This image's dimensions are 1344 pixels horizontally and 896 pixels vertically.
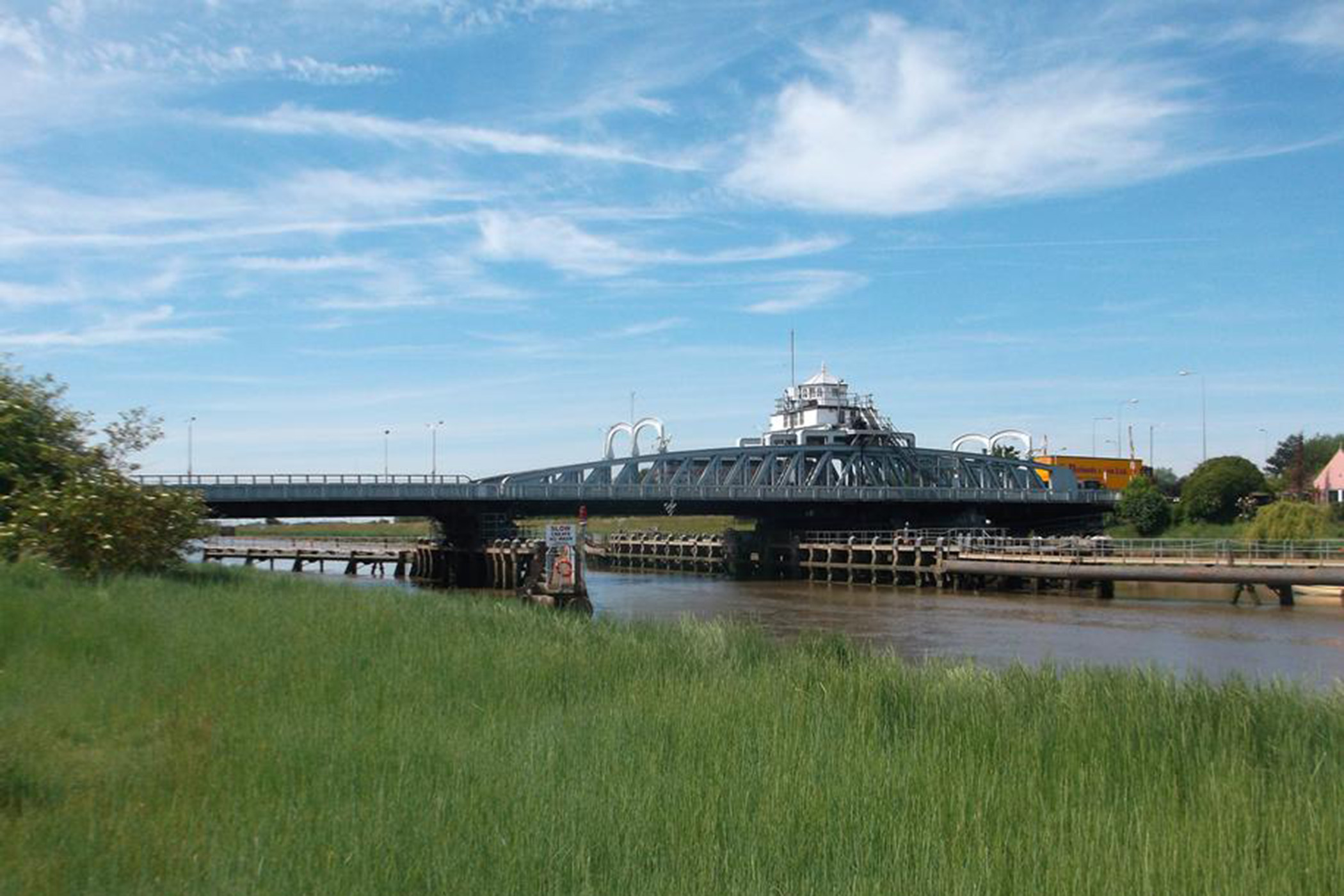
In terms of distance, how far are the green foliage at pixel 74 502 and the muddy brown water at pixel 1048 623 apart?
1032cm

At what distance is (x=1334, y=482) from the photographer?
87.1 metres

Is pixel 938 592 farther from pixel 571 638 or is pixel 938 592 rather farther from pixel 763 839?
pixel 763 839

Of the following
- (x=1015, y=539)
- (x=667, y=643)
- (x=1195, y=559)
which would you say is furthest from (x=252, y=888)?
(x=1015, y=539)

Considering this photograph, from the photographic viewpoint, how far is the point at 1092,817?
9312 mm

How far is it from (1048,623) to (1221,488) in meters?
41.0

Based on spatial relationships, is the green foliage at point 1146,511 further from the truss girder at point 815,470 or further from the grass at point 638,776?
the grass at point 638,776

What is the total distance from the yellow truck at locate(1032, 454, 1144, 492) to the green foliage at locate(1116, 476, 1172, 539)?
1925 cm

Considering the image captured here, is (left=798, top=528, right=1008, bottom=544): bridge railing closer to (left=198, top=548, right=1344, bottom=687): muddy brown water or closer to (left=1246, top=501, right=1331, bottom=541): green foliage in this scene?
(left=198, top=548, right=1344, bottom=687): muddy brown water

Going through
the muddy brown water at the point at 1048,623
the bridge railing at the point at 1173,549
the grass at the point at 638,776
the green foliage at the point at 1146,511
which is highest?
the green foliage at the point at 1146,511

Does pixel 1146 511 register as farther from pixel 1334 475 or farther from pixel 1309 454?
pixel 1309 454

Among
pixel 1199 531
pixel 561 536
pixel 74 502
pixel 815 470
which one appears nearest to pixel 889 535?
pixel 815 470

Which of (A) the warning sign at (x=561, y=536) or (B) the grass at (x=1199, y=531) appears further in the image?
(B) the grass at (x=1199, y=531)

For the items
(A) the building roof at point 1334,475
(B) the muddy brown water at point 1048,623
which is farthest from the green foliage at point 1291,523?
(A) the building roof at point 1334,475

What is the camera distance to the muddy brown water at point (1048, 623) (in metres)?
30.3
